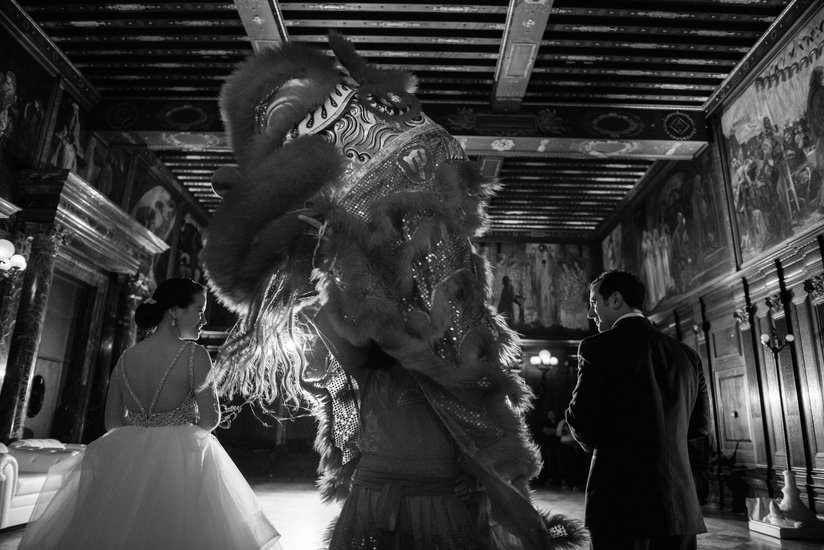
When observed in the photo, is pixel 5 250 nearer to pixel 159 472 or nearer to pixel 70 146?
pixel 70 146

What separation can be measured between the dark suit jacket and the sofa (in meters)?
4.65

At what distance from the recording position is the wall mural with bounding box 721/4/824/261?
6.76 metres

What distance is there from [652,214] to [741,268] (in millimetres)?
4019

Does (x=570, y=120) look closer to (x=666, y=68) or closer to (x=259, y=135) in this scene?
(x=666, y=68)

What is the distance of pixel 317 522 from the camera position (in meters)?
6.64

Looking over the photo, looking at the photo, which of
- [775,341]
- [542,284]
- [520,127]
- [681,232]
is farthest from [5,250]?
[542,284]

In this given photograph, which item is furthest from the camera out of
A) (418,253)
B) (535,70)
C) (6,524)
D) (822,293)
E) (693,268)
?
(693,268)

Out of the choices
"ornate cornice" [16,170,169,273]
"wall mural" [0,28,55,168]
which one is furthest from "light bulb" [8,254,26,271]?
"wall mural" [0,28,55,168]

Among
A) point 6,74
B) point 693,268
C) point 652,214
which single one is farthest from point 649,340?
point 652,214

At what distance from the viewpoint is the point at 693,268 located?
10.4 meters

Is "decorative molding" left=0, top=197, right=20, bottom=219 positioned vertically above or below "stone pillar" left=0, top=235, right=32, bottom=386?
above

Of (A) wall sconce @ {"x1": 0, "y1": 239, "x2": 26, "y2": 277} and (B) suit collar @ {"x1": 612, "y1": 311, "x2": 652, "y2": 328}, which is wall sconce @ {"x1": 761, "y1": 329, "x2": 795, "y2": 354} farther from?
(A) wall sconce @ {"x1": 0, "y1": 239, "x2": 26, "y2": 277}

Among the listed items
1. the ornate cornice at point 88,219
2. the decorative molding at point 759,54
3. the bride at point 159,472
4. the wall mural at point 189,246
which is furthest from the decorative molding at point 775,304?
the wall mural at point 189,246

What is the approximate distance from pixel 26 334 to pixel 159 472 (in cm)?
649
